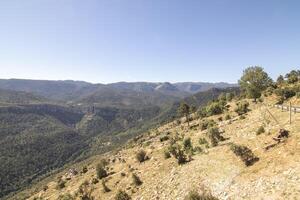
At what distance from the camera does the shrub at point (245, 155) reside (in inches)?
922

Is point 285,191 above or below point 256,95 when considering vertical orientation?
below

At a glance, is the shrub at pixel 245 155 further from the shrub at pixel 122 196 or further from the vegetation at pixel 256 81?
the vegetation at pixel 256 81

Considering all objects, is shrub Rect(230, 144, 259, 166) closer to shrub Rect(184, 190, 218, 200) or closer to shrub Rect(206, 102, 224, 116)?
shrub Rect(184, 190, 218, 200)

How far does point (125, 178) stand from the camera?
3766 centimetres

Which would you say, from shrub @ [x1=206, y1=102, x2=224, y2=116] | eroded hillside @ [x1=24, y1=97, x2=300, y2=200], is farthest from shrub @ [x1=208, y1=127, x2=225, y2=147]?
shrub @ [x1=206, y1=102, x2=224, y2=116]

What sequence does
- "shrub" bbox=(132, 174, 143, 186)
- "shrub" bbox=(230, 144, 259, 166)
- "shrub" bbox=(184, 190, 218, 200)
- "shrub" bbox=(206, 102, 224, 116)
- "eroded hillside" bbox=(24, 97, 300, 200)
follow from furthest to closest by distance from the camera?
"shrub" bbox=(206, 102, 224, 116), "shrub" bbox=(132, 174, 143, 186), "shrub" bbox=(230, 144, 259, 166), "shrub" bbox=(184, 190, 218, 200), "eroded hillside" bbox=(24, 97, 300, 200)

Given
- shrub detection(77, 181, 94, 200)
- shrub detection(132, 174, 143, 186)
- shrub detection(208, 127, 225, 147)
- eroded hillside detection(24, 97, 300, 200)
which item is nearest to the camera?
eroded hillside detection(24, 97, 300, 200)

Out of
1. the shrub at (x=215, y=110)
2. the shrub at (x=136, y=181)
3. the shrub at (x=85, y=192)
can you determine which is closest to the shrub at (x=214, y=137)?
the shrub at (x=136, y=181)

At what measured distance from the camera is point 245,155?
2452cm

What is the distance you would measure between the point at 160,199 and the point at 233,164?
7.88 meters

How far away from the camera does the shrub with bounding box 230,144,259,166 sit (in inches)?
922

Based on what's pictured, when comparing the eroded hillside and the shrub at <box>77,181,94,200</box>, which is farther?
the shrub at <box>77,181,94,200</box>

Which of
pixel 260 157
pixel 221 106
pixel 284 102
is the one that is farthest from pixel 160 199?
pixel 221 106

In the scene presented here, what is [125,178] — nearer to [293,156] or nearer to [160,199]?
[160,199]
